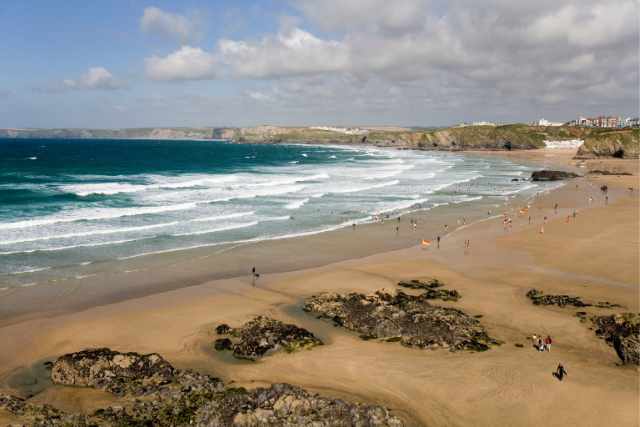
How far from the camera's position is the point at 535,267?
92.9 ft

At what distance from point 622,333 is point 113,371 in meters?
17.4

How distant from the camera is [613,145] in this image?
115m

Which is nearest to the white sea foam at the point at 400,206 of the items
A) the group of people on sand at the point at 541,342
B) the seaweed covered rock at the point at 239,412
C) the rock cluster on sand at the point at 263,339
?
the group of people on sand at the point at 541,342

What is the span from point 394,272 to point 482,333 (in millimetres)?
9024

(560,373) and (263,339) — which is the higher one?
(263,339)

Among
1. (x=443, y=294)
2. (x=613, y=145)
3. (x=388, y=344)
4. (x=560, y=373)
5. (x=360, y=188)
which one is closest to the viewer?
(x=560, y=373)

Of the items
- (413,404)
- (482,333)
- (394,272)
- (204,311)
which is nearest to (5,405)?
(204,311)

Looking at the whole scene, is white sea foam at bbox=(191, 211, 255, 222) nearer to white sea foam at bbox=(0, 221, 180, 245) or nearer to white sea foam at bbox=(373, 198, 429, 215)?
white sea foam at bbox=(0, 221, 180, 245)

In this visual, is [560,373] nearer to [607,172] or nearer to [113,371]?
[113,371]

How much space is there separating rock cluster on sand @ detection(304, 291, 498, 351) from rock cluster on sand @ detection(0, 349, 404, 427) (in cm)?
544

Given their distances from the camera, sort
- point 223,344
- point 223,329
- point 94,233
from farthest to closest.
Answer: point 94,233
point 223,329
point 223,344

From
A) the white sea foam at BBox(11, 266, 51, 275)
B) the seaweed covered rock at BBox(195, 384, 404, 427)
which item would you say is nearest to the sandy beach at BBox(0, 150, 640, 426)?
the seaweed covered rock at BBox(195, 384, 404, 427)

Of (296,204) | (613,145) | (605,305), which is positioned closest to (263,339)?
(605,305)

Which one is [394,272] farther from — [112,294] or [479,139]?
[479,139]
